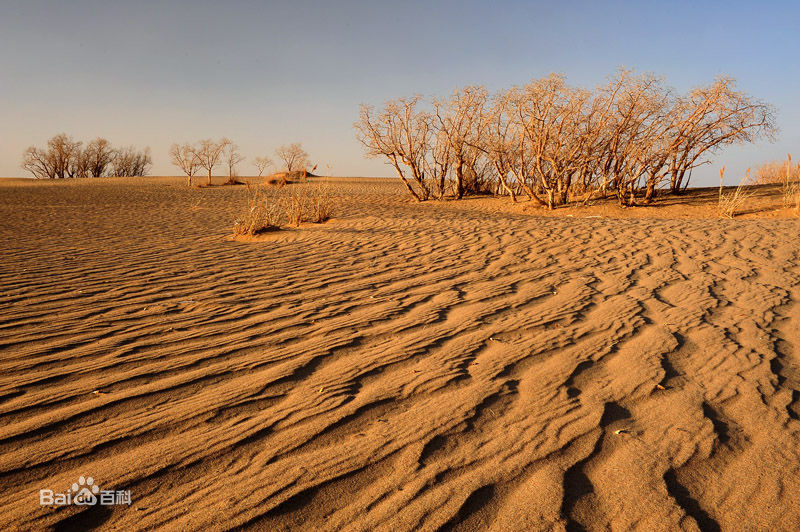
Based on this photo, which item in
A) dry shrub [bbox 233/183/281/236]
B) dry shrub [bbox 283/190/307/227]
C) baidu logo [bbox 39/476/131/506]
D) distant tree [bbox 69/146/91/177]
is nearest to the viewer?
baidu logo [bbox 39/476/131/506]

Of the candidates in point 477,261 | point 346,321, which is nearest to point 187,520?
point 346,321

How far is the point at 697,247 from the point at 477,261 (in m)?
3.16

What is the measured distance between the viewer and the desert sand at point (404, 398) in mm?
1604

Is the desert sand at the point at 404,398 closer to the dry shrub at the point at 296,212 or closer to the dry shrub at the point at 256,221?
the dry shrub at the point at 256,221

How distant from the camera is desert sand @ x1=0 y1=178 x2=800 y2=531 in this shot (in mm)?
1604

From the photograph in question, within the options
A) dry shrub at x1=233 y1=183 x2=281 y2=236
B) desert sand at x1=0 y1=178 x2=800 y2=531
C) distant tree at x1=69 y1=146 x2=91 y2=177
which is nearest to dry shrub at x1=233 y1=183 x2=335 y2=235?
dry shrub at x1=233 y1=183 x2=281 y2=236

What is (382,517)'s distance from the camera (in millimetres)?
1528

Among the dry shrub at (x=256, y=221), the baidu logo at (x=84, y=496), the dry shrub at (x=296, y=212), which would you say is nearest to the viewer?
the baidu logo at (x=84, y=496)

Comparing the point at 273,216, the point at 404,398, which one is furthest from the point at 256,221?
the point at 404,398

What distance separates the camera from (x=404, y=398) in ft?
7.56

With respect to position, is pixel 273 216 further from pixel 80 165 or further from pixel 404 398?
pixel 80 165

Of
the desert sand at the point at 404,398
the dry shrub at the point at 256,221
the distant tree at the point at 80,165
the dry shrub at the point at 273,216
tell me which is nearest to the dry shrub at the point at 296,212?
the dry shrub at the point at 273,216

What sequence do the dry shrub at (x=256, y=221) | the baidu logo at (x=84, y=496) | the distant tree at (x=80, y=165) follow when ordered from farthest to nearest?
the distant tree at (x=80, y=165), the dry shrub at (x=256, y=221), the baidu logo at (x=84, y=496)

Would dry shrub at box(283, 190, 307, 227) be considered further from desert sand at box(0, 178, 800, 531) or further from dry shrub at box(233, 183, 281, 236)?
desert sand at box(0, 178, 800, 531)
